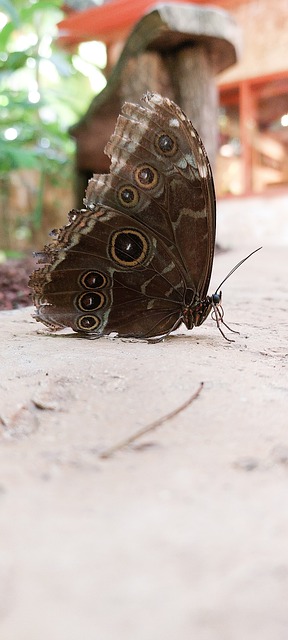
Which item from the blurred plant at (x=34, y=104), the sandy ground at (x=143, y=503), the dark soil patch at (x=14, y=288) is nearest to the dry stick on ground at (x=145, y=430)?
the sandy ground at (x=143, y=503)

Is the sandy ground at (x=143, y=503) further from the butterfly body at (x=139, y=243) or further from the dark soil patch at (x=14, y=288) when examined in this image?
the dark soil patch at (x=14, y=288)

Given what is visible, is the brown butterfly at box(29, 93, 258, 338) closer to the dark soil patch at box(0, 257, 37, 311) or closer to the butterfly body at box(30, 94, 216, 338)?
the butterfly body at box(30, 94, 216, 338)

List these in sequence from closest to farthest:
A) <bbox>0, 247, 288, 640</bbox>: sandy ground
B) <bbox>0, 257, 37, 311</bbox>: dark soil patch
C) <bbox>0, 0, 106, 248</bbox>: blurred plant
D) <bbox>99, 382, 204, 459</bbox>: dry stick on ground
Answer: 1. <bbox>0, 247, 288, 640</bbox>: sandy ground
2. <bbox>99, 382, 204, 459</bbox>: dry stick on ground
3. <bbox>0, 257, 37, 311</bbox>: dark soil patch
4. <bbox>0, 0, 106, 248</bbox>: blurred plant

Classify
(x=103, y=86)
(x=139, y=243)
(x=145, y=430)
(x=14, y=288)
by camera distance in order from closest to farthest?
1. (x=145, y=430)
2. (x=139, y=243)
3. (x=14, y=288)
4. (x=103, y=86)

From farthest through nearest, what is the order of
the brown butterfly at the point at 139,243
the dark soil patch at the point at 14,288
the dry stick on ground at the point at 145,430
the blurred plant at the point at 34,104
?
1. the blurred plant at the point at 34,104
2. the dark soil patch at the point at 14,288
3. the brown butterfly at the point at 139,243
4. the dry stick on ground at the point at 145,430

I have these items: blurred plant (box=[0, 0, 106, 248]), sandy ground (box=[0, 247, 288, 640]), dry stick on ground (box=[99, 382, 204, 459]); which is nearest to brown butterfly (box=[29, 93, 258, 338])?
sandy ground (box=[0, 247, 288, 640])

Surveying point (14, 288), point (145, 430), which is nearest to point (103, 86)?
point (14, 288)

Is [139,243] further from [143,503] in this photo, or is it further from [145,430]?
[143,503]
